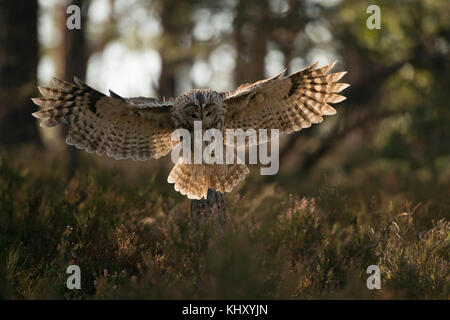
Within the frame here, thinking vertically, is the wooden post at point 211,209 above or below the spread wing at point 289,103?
below

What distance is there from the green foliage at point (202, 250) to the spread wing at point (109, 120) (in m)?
0.69

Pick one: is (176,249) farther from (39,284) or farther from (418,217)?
(418,217)

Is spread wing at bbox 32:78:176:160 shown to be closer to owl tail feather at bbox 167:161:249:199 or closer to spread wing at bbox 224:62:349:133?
owl tail feather at bbox 167:161:249:199

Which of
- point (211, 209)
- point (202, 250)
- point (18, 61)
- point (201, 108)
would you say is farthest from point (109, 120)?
point (18, 61)

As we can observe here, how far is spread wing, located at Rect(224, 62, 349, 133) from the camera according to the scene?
13.0 feet

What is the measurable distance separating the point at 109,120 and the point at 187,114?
2.56 ft

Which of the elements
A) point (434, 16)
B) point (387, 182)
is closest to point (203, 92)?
point (387, 182)

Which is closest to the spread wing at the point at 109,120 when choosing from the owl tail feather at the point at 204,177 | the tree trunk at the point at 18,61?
the owl tail feather at the point at 204,177

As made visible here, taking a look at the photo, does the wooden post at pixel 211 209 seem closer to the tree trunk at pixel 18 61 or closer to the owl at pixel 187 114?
the owl at pixel 187 114

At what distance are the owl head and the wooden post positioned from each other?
0.63 m

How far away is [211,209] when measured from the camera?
3742 millimetres

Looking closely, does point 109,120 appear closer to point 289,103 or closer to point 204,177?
point 204,177

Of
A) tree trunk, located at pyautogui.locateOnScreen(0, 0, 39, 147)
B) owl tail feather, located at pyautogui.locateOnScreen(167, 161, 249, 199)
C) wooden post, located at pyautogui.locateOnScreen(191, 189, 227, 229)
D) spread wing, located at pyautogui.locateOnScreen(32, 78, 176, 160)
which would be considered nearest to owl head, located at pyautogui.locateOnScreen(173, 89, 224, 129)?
spread wing, located at pyautogui.locateOnScreen(32, 78, 176, 160)

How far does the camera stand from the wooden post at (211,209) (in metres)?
3.72
